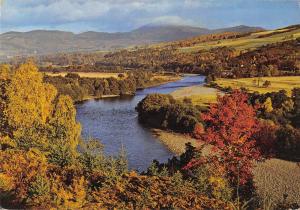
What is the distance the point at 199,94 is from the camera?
40219 mm

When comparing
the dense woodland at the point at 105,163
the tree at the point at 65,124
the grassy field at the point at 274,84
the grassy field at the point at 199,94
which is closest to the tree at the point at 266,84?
the grassy field at the point at 274,84

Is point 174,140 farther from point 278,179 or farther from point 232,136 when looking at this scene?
point 232,136

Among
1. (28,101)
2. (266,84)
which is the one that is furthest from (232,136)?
(266,84)

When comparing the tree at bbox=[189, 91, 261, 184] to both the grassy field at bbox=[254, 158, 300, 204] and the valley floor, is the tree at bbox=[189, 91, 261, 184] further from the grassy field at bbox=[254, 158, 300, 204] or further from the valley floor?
the grassy field at bbox=[254, 158, 300, 204]

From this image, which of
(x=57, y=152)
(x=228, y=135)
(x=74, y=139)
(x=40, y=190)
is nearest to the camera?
A: (x=40, y=190)

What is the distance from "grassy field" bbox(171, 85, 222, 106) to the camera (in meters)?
37.2

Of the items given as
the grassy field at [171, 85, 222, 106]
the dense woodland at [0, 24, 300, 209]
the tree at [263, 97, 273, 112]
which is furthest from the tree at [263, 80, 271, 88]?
the dense woodland at [0, 24, 300, 209]

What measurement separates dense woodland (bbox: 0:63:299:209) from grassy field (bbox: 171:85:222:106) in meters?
19.2

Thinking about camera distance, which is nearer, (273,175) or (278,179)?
(278,179)

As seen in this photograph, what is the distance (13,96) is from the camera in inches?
690

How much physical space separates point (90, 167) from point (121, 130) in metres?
21.6

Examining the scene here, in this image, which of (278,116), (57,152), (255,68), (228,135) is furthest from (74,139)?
(255,68)

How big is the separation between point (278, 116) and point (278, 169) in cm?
828

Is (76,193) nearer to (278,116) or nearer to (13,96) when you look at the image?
(13,96)
